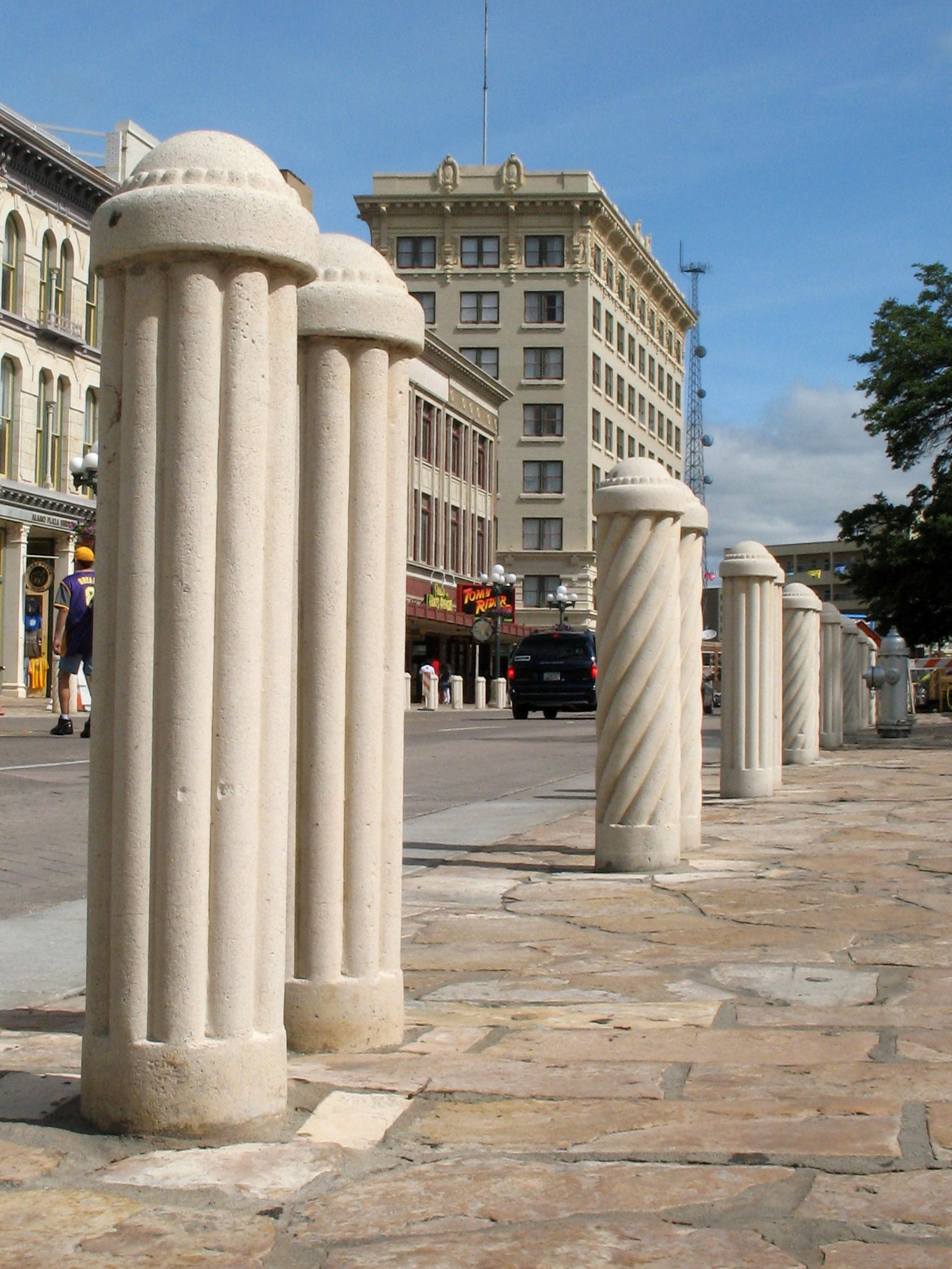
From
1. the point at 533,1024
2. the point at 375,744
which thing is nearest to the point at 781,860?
the point at 533,1024

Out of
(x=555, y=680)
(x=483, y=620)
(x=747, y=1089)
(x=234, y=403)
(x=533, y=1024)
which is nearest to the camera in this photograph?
(x=234, y=403)

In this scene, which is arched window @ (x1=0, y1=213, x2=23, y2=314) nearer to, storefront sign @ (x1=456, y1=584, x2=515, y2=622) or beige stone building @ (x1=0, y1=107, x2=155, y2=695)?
beige stone building @ (x1=0, y1=107, x2=155, y2=695)

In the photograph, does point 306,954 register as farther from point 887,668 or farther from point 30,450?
point 30,450

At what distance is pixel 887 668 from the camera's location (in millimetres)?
25828

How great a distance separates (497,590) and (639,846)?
4925 cm

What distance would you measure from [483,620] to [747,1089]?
54628mm

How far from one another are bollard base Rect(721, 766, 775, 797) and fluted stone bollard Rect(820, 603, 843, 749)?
8.05m

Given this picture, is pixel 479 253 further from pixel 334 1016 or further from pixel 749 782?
pixel 334 1016

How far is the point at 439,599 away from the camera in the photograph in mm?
62531

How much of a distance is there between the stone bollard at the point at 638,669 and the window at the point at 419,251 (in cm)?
7408

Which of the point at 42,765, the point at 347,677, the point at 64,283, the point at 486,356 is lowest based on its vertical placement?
the point at 42,765

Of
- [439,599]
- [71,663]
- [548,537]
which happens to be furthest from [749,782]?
[548,537]

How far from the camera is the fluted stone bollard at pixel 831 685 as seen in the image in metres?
19.6

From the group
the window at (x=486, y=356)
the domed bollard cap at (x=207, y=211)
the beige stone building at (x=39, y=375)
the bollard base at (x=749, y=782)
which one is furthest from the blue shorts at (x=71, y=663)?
the window at (x=486, y=356)
